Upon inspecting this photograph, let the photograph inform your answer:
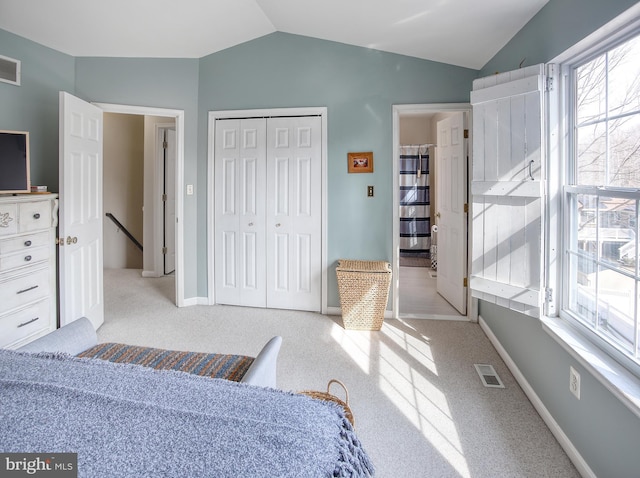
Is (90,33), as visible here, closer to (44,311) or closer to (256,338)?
(44,311)

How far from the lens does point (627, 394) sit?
4.29 ft

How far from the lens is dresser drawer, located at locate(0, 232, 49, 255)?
93.9 inches

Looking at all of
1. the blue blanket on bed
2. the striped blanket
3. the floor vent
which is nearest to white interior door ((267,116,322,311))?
the floor vent

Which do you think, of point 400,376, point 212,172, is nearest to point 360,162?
point 212,172

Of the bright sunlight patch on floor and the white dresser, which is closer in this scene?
the bright sunlight patch on floor

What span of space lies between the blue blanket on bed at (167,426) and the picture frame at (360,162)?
9.48 ft

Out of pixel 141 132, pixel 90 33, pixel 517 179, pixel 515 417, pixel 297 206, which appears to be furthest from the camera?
pixel 141 132

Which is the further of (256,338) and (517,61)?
(256,338)

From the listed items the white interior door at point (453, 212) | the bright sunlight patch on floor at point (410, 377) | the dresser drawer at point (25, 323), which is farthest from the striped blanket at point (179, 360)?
the white interior door at point (453, 212)

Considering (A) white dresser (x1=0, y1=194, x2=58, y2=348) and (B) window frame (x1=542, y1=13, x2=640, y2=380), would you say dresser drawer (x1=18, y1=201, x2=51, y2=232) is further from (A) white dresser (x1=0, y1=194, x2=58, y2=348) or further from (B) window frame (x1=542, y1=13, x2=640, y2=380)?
(B) window frame (x1=542, y1=13, x2=640, y2=380)

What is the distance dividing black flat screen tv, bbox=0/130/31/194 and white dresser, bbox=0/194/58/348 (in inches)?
3.4

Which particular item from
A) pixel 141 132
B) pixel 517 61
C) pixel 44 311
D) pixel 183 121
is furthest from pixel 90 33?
pixel 517 61

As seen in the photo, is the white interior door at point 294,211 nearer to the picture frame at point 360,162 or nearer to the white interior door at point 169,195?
the picture frame at point 360,162

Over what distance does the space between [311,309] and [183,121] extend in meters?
2.39
